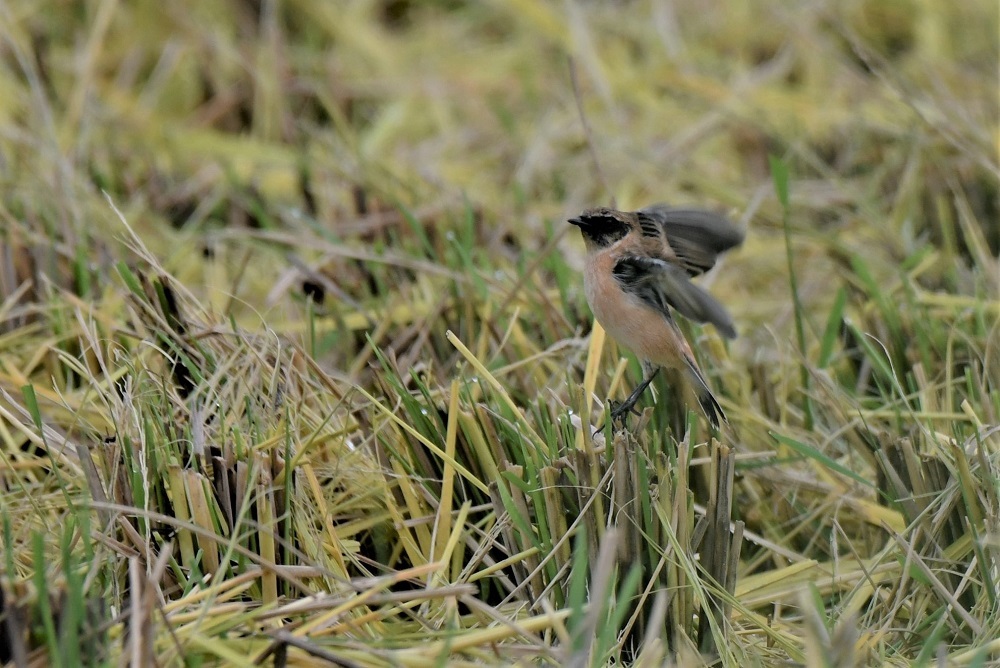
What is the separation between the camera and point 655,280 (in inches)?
104

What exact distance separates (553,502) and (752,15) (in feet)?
16.5

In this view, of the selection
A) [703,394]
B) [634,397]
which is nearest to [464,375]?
[634,397]

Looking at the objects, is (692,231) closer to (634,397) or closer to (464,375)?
(634,397)

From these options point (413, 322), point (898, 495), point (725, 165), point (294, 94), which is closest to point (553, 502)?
point (898, 495)

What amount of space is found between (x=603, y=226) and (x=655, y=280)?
0.27 meters

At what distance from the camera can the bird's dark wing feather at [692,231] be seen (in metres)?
2.84

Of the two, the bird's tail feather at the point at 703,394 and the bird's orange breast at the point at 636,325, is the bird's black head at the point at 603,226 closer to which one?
the bird's orange breast at the point at 636,325

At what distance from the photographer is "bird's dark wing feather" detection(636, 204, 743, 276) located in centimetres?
284

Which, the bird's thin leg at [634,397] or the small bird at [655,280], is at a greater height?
the small bird at [655,280]

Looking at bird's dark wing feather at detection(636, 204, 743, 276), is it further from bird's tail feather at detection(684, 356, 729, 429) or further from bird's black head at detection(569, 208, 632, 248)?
bird's tail feather at detection(684, 356, 729, 429)

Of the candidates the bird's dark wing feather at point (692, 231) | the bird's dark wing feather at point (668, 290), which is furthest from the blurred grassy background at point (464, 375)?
the bird's dark wing feather at point (692, 231)

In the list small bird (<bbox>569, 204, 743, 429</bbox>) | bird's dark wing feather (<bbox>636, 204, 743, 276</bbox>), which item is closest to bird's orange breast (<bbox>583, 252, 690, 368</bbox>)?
small bird (<bbox>569, 204, 743, 429</bbox>)

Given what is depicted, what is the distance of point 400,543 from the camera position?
2420mm

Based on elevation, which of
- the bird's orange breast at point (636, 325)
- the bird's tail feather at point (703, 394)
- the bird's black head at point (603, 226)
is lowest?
the bird's tail feather at point (703, 394)
